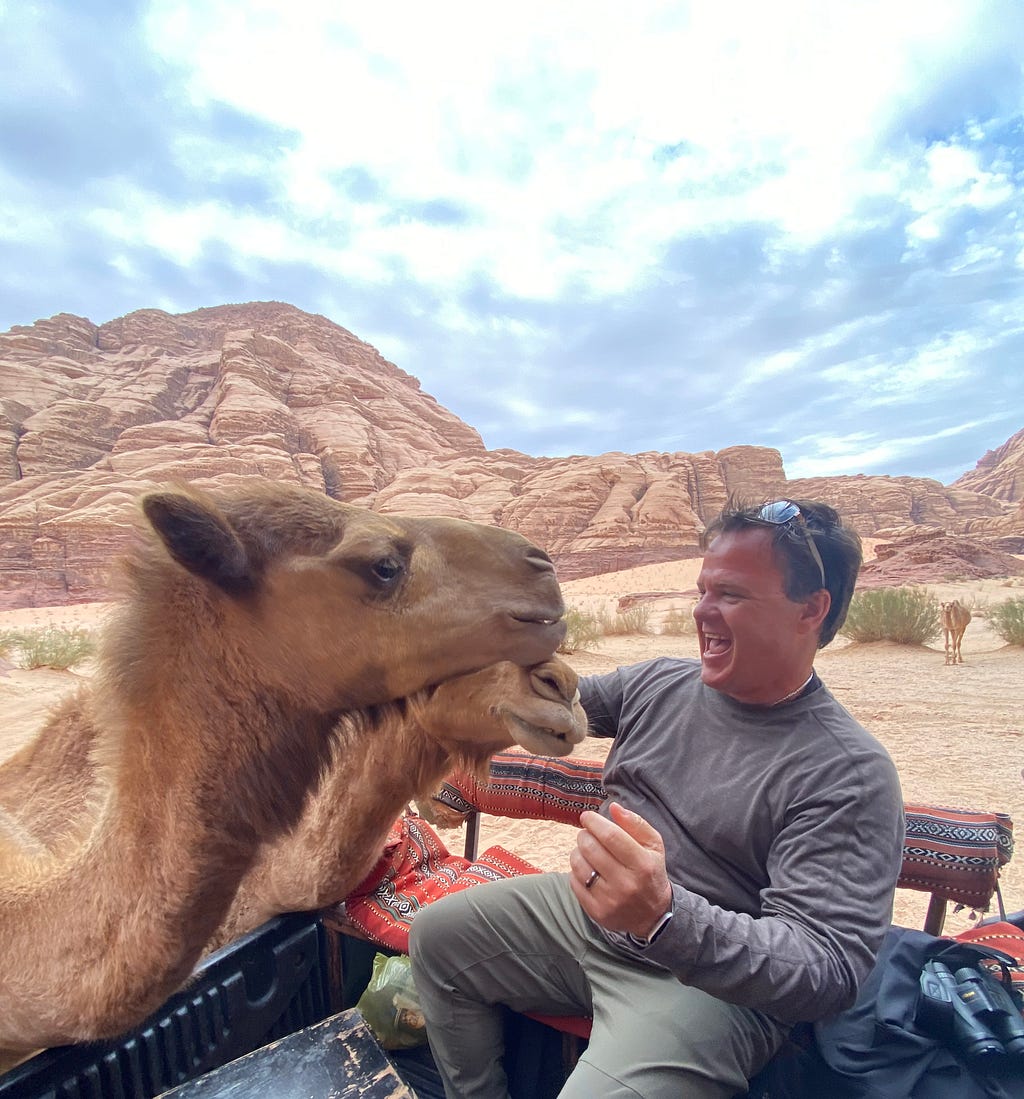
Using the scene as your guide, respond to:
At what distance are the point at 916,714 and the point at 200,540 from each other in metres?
9.08

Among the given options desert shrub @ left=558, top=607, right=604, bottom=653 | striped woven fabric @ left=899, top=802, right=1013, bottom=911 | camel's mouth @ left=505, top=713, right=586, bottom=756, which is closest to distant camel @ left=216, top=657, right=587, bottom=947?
camel's mouth @ left=505, top=713, right=586, bottom=756

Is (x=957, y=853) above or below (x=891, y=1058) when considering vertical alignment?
above

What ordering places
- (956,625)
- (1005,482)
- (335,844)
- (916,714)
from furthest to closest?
(1005,482) → (956,625) → (916,714) → (335,844)

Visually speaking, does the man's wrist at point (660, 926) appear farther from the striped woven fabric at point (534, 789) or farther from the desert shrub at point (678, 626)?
the desert shrub at point (678, 626)

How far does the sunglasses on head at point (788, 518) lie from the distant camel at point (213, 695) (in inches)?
28.0

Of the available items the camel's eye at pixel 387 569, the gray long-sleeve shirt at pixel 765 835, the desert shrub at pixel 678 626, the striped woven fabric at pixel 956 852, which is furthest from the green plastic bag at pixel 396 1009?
the desert shrub at pixel 678 626

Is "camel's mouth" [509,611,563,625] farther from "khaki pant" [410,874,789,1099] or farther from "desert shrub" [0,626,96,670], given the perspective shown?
"desert shrub" [0,626,96,670]

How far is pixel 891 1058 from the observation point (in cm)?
155

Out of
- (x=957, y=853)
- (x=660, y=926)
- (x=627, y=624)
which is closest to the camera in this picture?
(x=660, y=926)

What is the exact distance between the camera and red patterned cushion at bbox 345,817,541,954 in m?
2.45

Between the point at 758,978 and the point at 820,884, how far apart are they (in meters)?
0.26

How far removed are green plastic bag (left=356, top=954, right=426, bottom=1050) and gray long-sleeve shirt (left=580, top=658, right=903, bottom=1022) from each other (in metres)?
1.11

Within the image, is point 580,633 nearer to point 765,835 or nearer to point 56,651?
point 56,651

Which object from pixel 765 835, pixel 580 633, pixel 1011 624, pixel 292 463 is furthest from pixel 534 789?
pixel 292 463
